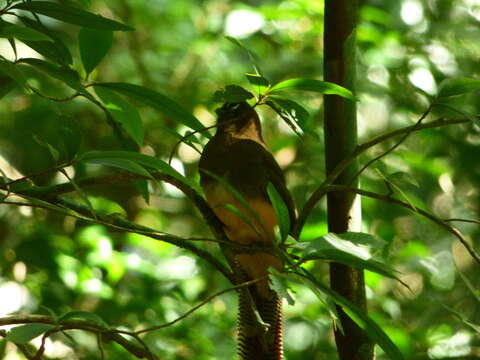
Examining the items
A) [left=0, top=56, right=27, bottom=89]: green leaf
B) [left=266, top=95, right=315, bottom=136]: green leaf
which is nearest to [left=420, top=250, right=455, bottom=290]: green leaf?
[left=266, top=95, right=315, bottom=136]: green leaf

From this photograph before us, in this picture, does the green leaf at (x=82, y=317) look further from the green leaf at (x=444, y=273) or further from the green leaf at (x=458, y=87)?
the green leaf at (x=444, y=273)

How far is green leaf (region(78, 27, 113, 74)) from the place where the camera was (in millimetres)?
1140

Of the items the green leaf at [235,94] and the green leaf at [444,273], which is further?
the green leaf at [444,273]

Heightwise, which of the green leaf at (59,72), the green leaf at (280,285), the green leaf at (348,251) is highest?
the green leaf at (59,72)

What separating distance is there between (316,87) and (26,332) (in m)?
0.51

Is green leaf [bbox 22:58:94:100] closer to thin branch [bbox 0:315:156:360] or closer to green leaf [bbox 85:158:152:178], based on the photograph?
green leaf [bbox 85:158:152:178]

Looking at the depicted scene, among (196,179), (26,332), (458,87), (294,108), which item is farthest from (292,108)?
(196,179)

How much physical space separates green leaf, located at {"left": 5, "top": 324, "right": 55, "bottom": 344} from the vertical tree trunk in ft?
1.41

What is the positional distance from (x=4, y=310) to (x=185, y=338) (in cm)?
60

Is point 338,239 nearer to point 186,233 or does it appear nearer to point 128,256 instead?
point 128,256

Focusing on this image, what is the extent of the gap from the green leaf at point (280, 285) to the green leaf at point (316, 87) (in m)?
0.28

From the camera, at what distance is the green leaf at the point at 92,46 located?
1.14 metres

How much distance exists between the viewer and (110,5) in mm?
3693

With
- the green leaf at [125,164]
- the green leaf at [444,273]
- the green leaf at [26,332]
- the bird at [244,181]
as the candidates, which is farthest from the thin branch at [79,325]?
the green leaf at [444,273]
